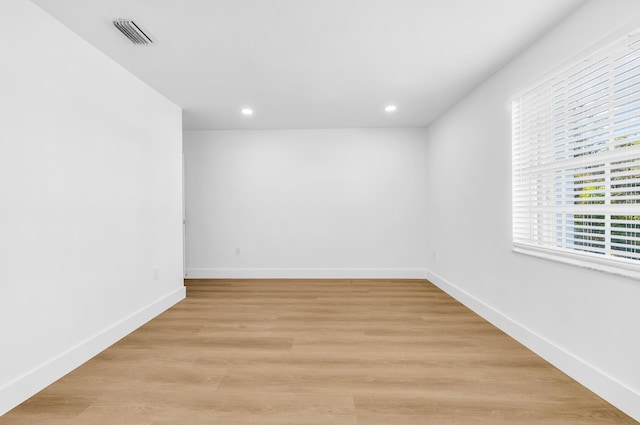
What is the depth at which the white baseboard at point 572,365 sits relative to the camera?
186 cm

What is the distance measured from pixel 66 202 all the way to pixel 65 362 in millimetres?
1167

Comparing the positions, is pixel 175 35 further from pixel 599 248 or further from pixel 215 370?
pixel 599 248

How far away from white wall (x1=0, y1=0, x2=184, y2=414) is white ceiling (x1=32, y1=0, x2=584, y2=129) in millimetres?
304

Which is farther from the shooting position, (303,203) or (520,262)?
(303,203)

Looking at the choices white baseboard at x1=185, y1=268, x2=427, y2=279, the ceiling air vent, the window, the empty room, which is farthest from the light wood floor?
the ceiling air vent

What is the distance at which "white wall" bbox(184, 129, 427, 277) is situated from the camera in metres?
5.61

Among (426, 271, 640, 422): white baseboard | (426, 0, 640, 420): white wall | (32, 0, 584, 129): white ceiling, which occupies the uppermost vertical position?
(32, 0, 584, 129): white ceiling

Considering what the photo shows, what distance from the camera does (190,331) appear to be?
3.19m

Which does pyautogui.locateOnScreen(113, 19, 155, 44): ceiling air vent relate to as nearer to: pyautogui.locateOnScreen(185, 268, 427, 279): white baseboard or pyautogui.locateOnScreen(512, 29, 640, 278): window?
pyautogui.locateOnScreen(512, 29, 640, 278): window

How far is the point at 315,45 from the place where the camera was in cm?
269

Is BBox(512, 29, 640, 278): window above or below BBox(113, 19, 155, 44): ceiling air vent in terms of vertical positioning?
below

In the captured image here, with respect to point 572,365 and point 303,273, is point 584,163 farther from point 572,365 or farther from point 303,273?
point 303,273

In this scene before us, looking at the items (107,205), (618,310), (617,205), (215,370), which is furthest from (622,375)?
(107,205)

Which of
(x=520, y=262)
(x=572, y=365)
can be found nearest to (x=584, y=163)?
(x=520, y=262)
